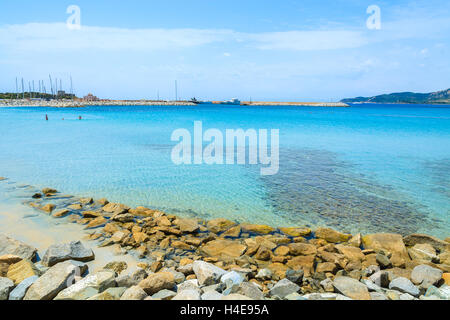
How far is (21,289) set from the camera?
14.0 feet

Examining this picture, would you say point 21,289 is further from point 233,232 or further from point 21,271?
point 233,232

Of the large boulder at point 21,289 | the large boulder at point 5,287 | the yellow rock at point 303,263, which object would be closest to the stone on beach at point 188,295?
the large boulder at point 21,289

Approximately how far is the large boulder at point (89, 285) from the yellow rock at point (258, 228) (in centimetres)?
376

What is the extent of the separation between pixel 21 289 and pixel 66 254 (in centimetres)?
119

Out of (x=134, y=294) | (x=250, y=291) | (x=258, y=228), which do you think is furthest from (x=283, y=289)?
(x=258, y=228)

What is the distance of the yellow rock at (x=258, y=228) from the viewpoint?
7.41 meters

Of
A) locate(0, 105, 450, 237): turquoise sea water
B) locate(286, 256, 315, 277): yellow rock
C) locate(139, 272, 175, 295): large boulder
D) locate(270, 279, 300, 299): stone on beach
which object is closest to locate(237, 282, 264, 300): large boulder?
locate(270, 279, 300, 299): stone on beach

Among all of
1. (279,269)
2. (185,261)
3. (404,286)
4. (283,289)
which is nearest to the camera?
(283,289)

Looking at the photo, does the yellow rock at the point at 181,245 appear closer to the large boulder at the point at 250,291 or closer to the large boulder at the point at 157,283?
the large boulder at the point at 157,283

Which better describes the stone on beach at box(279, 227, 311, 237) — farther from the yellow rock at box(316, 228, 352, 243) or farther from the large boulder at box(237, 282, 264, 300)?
the large boulder at box(237, 282, 264, 300)

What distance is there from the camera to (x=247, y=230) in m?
7.48
